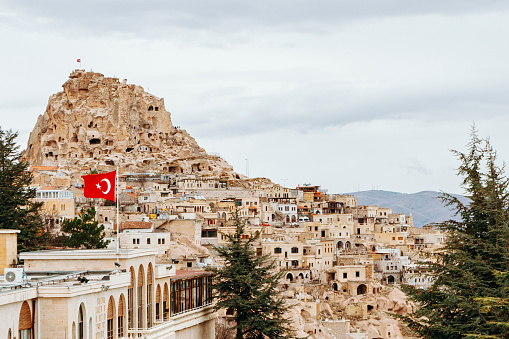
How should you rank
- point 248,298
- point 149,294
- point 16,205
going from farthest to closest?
point 16,205 → point 248,298 → point 149,294

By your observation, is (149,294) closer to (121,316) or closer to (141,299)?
(141,299)

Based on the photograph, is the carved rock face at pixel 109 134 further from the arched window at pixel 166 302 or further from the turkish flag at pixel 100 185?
the turkish flag at pixel 100 185

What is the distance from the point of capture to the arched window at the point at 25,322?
21.0m

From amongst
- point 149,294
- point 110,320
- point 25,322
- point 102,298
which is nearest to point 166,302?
point 149,294

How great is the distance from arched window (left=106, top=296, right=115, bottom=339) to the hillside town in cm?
5

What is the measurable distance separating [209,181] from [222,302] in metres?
87.6

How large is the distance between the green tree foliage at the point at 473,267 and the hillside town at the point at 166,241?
1196 millimetres

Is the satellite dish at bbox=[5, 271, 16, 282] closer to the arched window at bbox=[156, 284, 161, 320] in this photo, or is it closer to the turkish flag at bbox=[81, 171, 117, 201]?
the turkish flag at bbox=[81, 171, 117, 201]

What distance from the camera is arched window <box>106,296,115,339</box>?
2552 centimetres

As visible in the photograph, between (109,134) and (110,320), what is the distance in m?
117

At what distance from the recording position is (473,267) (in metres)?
28.8

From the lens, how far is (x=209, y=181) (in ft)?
405

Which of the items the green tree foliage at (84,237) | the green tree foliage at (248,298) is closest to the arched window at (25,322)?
the green tree foliage at (248,298)

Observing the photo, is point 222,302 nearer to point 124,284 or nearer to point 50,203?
point 124,284
